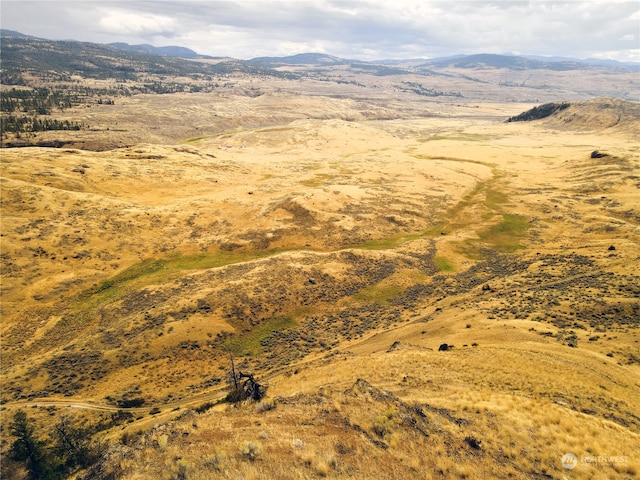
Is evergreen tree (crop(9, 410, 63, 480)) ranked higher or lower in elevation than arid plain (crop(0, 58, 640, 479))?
lower

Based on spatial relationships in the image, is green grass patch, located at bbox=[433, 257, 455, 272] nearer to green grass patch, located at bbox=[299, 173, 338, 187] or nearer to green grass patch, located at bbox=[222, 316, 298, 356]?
green grass patch, located at bbox=[222, 316, 298, 356]

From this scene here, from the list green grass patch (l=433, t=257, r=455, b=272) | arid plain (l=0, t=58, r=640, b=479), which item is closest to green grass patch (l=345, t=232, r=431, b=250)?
arid plain (l=0, t=58, r=640, b=479)

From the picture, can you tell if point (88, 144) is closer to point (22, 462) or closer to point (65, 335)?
point (65, 335)

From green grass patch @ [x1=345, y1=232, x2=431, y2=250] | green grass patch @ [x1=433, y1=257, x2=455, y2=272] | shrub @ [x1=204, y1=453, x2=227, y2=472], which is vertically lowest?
green grass patch @ [x1=433, y1=257, x2=455, y2=272]

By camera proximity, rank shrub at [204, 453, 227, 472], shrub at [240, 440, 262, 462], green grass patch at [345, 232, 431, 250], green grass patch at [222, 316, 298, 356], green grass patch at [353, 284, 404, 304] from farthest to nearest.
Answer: green grass patch at [345, 232, 431, 250] < green grass patch at [353, 284, 404, 304] < green grass patch at [222, 316, 298, 356] < shrub at [240, 440, 262, 462] < shrub at [204, 453, 227, 472]

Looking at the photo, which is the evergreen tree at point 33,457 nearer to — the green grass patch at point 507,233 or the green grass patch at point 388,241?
the green grass patch at point 388,241

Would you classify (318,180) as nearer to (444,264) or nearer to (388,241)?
(388,241)
